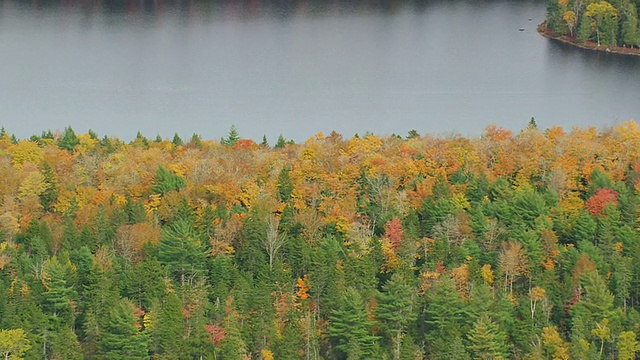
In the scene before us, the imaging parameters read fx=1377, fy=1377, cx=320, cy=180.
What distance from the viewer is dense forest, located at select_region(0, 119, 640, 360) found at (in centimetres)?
5222

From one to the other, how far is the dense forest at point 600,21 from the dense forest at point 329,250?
39.1 metres

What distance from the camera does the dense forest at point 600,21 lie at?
354 ft

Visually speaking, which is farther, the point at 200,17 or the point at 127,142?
the point at 200,17

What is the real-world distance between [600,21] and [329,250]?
191 ft

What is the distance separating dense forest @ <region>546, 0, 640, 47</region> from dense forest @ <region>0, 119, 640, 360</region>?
39055mm

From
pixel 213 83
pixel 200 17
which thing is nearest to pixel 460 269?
pixel 213 83

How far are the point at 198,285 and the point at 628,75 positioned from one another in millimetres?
53613

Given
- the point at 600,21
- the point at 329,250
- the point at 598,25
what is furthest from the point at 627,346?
the point at 600,21

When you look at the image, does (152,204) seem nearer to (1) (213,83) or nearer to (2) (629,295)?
(2) (629,295)

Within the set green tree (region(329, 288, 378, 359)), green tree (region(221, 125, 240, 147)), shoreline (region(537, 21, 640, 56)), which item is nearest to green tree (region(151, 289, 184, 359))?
green tree (region(329, 288, 378, 359))

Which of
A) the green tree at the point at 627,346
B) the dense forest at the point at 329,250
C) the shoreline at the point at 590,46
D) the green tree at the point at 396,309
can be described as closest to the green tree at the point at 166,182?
the dense forest at the point at 329,250

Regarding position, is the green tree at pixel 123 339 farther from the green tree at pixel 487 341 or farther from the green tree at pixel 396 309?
the green tree at pixel 487 341

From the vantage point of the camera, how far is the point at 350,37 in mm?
110938

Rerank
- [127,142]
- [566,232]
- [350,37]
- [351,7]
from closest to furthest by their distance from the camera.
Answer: [566,232]
[127,142]
[350,37]
[351,7]
